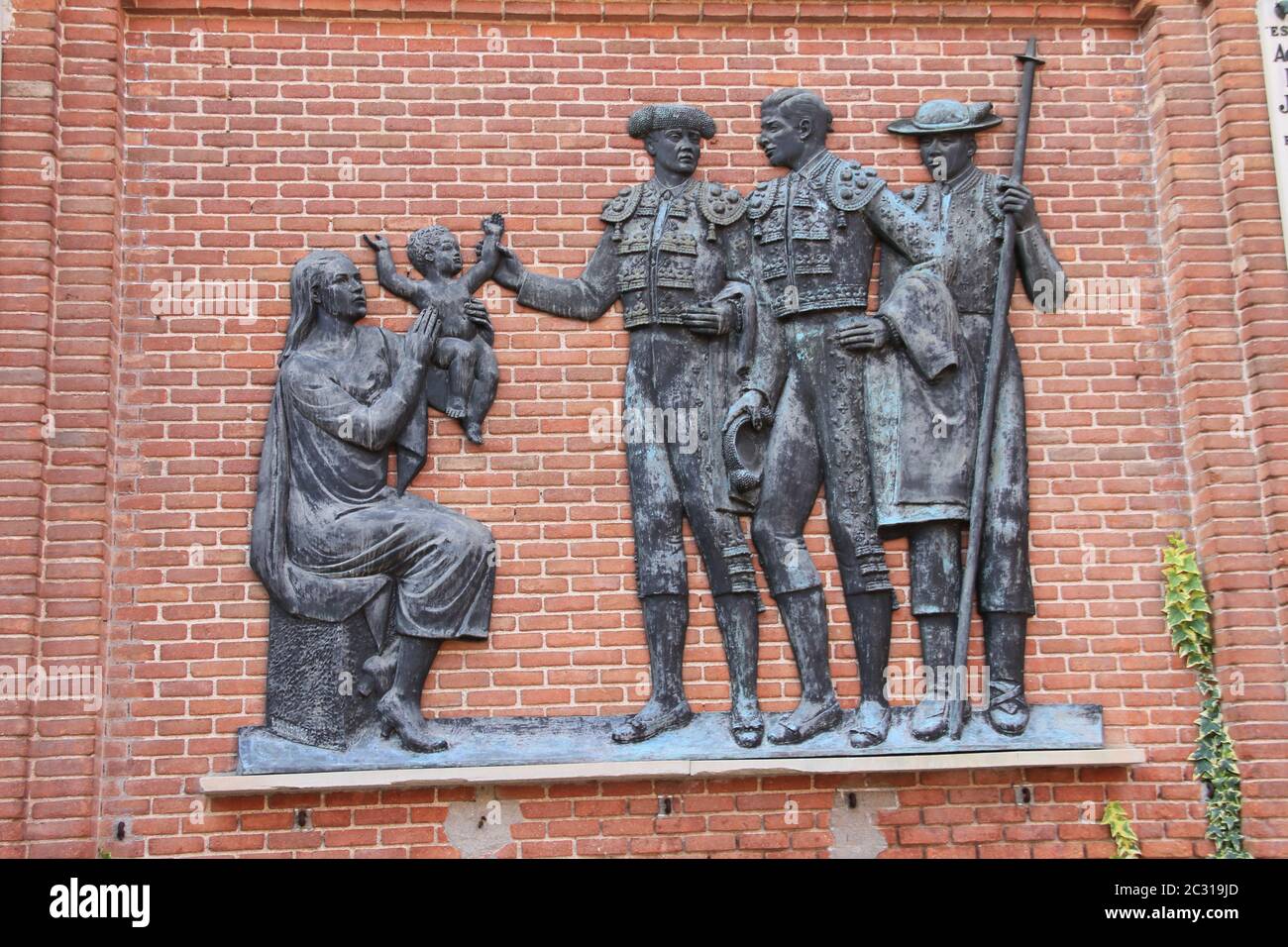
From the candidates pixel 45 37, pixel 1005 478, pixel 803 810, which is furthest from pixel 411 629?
pixel 45 37

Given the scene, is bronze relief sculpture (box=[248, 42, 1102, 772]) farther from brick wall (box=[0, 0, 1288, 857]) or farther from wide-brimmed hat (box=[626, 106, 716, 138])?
brick wall (box=[0, 0, 1288, 857])

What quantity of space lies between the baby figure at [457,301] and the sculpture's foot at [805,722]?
2041 millimetres

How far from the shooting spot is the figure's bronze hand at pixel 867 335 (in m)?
8.51

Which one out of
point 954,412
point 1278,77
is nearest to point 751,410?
point 954,412

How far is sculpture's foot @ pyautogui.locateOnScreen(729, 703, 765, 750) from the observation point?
8.12 m

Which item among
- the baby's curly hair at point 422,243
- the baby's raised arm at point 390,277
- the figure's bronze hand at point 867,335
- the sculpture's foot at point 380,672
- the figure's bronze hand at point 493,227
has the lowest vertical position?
the sculpture's foot at point 380,672

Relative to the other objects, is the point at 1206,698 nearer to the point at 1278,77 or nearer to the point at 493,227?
the point at 1278,77

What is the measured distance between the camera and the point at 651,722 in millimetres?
8133

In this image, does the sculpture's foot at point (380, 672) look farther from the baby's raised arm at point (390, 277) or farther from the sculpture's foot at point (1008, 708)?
the sculpture's foot at point (1008, 708)

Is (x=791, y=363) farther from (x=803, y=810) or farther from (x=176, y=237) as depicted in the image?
(x=176, y=237)

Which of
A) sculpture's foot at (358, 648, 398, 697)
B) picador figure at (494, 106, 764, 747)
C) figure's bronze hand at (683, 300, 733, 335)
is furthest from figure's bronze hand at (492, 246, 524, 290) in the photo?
sculpture's foot at (358, 648, 398, 697)

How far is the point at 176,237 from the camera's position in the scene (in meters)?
8.62

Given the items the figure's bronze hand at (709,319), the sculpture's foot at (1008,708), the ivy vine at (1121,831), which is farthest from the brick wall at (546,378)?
the figure's bronze hand at (709,319)

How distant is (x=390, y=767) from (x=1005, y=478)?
3309 mm
